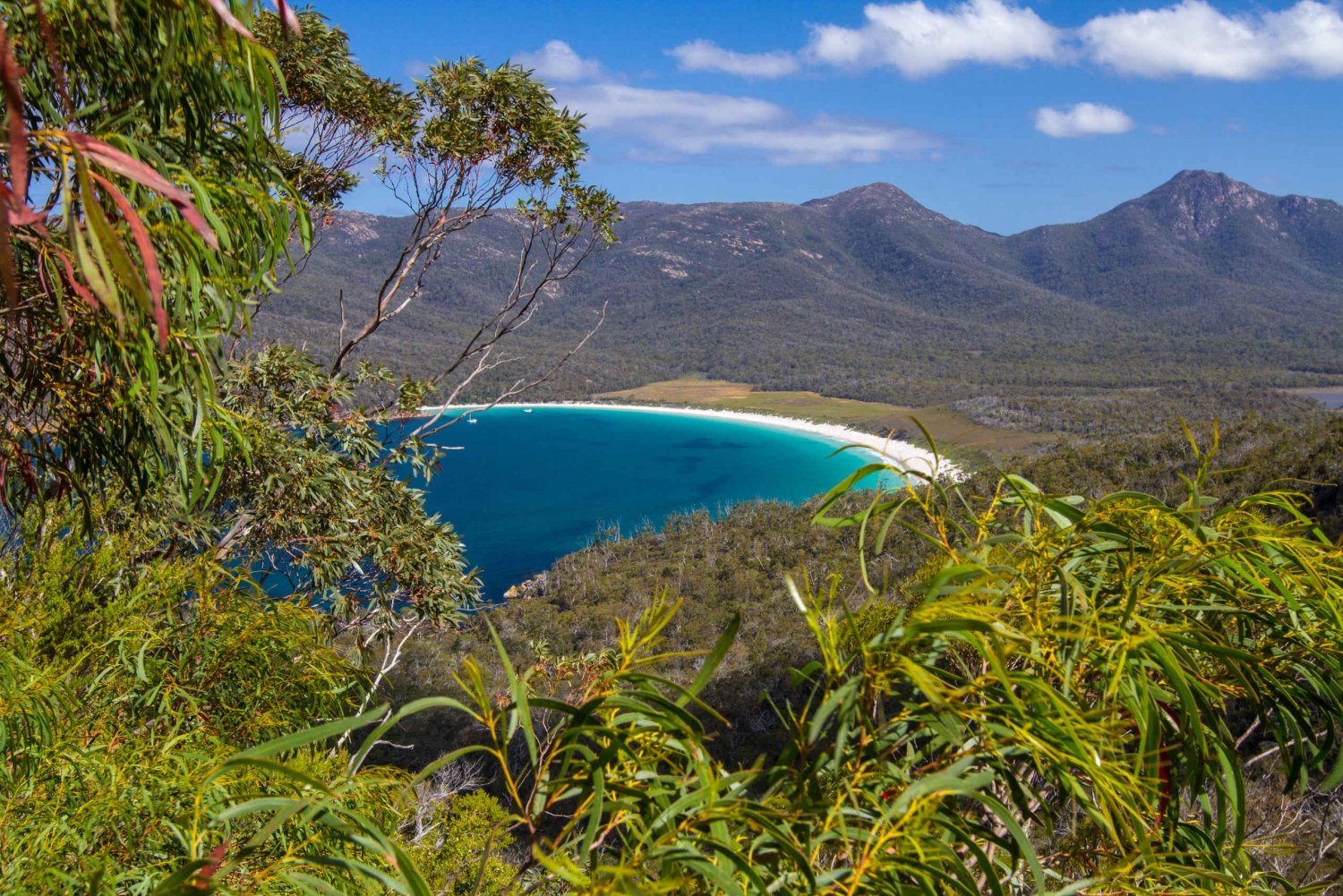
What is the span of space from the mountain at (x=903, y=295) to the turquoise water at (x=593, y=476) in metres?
13.6

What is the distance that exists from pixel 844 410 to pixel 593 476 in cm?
2819

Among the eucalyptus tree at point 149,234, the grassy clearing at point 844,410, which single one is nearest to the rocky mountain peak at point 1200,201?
the grassy clearing at point 844,410

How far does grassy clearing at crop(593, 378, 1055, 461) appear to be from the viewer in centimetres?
5356

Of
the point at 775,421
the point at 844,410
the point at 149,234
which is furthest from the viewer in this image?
the point at 844,410

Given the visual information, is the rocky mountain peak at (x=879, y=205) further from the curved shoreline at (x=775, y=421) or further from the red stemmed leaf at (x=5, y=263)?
the red stemmed leaf at (x=5, y=263)

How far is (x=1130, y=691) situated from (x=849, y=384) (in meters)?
89.3

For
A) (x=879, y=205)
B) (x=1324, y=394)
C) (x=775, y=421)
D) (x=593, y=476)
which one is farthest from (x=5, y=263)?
(x=879, y=205)

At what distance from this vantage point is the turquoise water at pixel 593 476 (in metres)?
44.7

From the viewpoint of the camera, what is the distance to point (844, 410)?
253ft

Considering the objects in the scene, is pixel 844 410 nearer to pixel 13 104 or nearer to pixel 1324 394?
pixel 1324 394

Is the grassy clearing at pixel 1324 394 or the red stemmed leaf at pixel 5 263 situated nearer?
the red stemmed leaf at pixel 5 263

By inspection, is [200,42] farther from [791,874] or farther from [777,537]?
[777,537]

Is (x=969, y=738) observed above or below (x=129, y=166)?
below

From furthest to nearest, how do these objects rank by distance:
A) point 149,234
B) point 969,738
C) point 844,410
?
1. point 844,410
2. point 149,234
3. point 969,738
